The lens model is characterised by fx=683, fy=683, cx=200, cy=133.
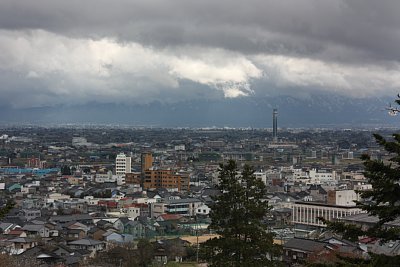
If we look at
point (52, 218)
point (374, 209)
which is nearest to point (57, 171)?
point (52, 218)

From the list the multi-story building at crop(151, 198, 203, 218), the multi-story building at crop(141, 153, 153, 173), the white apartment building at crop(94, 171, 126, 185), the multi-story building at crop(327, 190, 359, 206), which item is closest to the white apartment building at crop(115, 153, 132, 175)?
the white apartment building at crop(94, 171, 126, 185)

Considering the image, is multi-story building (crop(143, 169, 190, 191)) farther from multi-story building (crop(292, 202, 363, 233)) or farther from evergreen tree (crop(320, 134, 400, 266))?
evergreen tree (crop(320, 134, 400, 266))

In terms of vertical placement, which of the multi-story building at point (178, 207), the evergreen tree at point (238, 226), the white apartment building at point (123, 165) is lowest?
the multi-story building at point (178, 207)

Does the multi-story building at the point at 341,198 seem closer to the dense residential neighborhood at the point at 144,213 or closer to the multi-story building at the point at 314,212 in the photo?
the dense residential neighborhood at the point at 144,213

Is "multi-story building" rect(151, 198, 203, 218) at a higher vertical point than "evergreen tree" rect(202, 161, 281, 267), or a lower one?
lower

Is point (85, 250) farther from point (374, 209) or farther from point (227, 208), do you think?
point (374, 209)

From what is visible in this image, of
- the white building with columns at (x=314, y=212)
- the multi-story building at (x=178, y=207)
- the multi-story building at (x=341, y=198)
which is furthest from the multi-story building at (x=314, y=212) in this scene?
the multi-story building at (x=178, y=207)

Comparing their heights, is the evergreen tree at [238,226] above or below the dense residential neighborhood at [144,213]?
above

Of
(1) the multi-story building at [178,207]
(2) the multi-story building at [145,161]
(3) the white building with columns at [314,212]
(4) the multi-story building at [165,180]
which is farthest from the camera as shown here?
(2) the multi-story building at [145,161]
